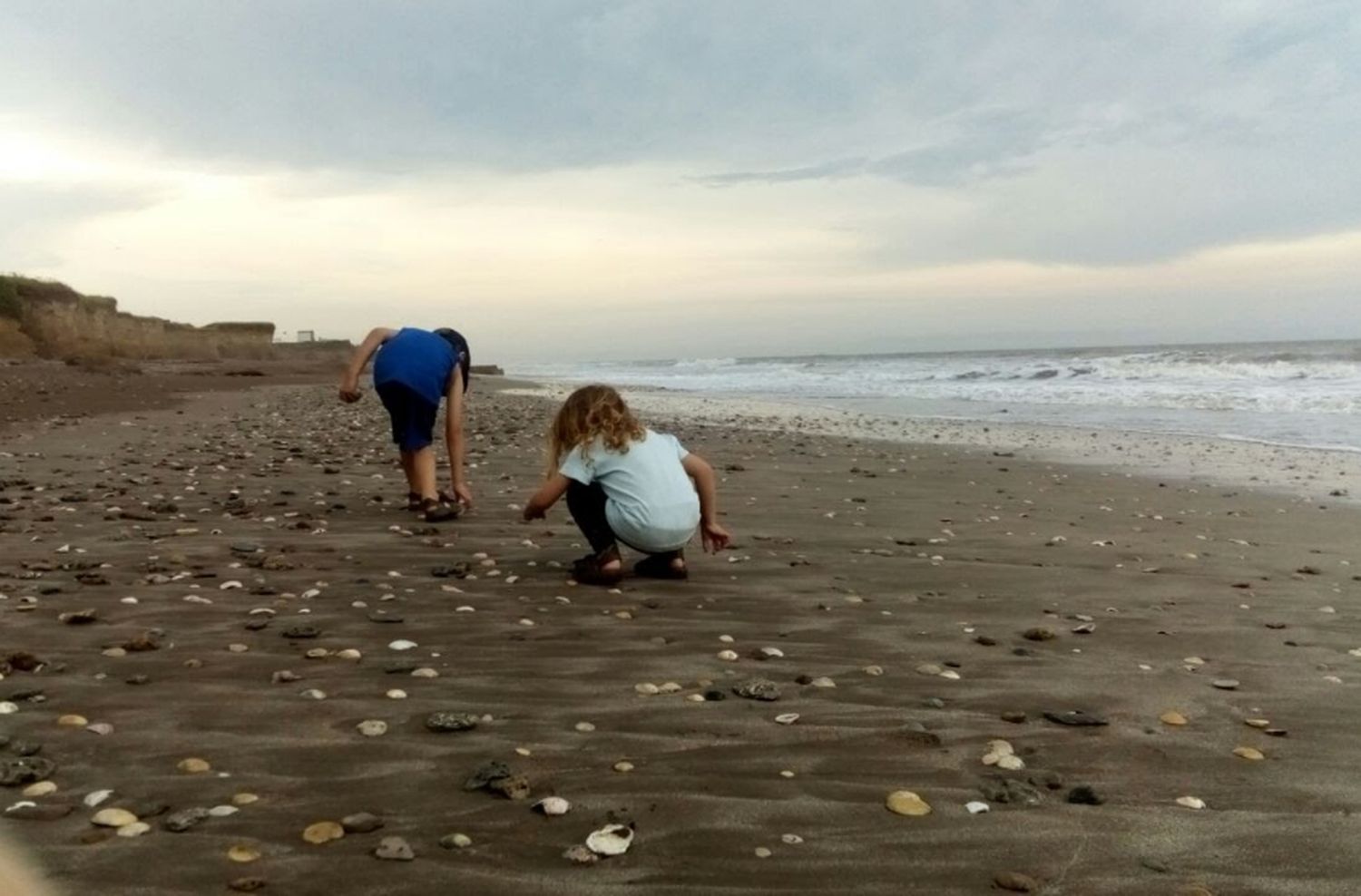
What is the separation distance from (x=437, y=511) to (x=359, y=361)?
4.19 feet

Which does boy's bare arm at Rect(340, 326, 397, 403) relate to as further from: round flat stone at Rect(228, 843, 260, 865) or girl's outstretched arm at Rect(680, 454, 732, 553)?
round flat stone at Rect(228, 843, 260, 865)

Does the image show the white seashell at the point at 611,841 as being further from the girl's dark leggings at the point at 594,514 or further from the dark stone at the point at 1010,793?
the girl's dark leggings at the point at 594,514

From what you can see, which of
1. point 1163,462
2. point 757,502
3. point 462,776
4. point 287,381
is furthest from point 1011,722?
point 287,381

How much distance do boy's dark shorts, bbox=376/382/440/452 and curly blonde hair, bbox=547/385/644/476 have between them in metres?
2.06

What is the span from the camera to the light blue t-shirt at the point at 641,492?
575cm

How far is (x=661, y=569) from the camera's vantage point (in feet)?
19.5

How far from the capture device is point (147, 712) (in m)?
3.52

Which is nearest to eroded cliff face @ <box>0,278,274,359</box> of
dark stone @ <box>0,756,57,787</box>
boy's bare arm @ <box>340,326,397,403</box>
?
boy's bare arm @ <box>340,326,397,403</box>

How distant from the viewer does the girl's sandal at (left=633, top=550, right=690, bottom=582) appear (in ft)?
19.5

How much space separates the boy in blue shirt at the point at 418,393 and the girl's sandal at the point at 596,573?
210 centimetres

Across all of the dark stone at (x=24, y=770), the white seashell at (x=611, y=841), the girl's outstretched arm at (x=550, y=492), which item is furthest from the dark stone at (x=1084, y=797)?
the girl's outstretched arm at (x=550, y=492)

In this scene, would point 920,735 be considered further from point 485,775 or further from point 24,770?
point 24,770

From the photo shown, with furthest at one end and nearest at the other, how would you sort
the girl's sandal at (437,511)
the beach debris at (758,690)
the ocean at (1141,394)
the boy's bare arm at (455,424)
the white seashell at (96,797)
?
the ocean at (1141,394) → the boy's bare arm at (455,424) → the girl's sandal at (437,511) → the beach debris at (758,690) → the white seashell at (96,797)

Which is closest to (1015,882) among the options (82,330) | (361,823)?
(361,823)
